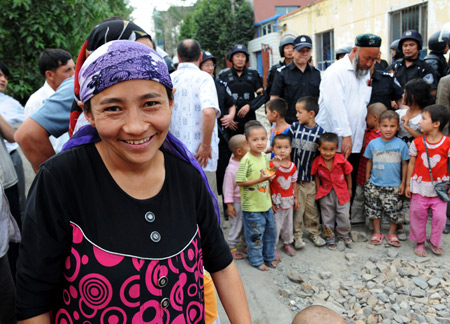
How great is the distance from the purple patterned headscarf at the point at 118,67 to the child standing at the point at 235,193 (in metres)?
2.67

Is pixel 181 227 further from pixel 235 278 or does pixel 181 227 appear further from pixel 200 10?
pixel 200 10

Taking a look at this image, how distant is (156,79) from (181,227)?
1.48ft

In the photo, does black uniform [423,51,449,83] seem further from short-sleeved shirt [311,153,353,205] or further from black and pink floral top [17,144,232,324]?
black and pink floral top [17,144,232,324]

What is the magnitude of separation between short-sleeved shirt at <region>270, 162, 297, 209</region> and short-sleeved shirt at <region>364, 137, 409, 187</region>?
954 millimetres

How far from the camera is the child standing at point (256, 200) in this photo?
3438 millimetres

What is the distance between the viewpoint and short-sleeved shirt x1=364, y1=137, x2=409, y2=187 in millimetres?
3867

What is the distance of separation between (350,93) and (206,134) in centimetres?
176

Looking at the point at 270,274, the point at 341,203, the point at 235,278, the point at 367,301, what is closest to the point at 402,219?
the point at 341,203

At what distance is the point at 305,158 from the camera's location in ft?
12.9

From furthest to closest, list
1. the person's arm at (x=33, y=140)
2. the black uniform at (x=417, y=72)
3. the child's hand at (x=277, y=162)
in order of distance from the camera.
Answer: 1. the black uniform at (x=417, y=72)
2. the child's hand at (x=277, y=162)
3. the person's arm at (x=33, y=140)

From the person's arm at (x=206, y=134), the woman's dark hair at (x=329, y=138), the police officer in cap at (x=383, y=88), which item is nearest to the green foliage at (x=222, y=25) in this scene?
the police officer in cap at (x=383, y=88)

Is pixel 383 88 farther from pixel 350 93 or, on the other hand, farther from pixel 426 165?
pixel 426 165

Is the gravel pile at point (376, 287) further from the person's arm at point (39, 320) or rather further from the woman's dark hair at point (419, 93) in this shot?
the person's arm at point (39, 320)

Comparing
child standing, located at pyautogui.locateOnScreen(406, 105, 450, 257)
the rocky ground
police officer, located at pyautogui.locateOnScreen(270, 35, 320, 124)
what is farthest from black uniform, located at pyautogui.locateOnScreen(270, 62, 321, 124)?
the rocky ground
